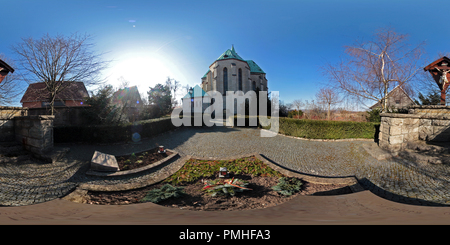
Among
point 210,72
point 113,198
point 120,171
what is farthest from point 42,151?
point 210,72

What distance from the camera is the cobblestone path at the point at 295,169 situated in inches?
87.4

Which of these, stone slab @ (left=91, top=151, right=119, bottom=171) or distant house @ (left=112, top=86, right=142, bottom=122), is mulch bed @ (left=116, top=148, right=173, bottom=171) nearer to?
stone slab @ (left=91, top=151, right=119, bottom=171)

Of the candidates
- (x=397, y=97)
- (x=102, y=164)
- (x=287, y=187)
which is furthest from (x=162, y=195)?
(x=397, y=97)

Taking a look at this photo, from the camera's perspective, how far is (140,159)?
4.10m

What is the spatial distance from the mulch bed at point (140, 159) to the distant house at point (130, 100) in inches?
171

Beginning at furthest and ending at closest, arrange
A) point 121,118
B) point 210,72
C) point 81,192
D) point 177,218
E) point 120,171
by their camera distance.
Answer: point 210,72 < point 121,118 < point 120,171 < point 81,192 < point 177,218

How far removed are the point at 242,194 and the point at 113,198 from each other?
1.71 metres

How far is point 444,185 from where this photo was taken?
103 inches

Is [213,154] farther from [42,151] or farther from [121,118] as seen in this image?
[121,118]

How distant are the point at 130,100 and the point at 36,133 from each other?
5230 millimetres

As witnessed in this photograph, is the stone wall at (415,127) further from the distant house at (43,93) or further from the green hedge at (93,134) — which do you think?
the distant house at (43,93)

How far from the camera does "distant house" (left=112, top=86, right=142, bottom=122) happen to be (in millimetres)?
7984

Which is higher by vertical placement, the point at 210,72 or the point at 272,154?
the point at 210,72

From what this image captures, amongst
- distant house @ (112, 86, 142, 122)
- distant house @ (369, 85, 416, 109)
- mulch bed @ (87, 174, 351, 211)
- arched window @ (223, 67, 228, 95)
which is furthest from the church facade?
mulch bed @ (87, 174, 351, 211)
